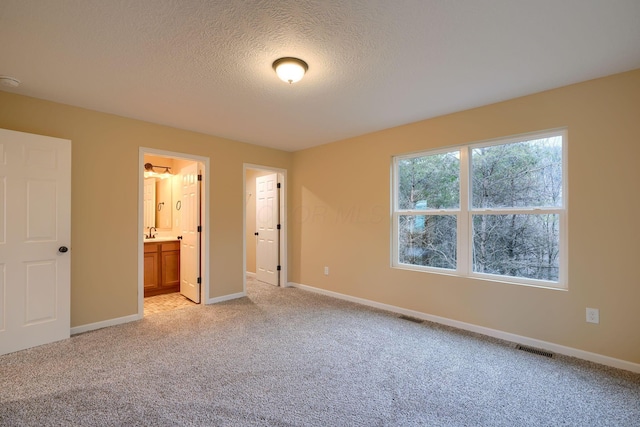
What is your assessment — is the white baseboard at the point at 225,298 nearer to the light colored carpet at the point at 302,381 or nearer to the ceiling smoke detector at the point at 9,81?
the light colored carpet at the point at 302,381

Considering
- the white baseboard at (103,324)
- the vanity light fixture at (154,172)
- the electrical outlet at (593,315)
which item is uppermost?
the vanity light fixture at (154,172)

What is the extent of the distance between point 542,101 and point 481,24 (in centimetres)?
150

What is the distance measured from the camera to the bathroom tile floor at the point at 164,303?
4078mm

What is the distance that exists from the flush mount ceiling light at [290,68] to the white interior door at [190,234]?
257 centimetres

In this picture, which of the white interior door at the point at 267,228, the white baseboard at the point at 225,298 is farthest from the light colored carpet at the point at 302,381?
the white interior door at the point at 267,228

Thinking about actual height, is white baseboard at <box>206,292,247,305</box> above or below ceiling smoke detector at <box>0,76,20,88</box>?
below

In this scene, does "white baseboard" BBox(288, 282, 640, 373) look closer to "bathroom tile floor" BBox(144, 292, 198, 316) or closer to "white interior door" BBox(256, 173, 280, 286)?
"white interior door" BBox(256, 173, 280, 286)

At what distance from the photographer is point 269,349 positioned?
2.82 meters

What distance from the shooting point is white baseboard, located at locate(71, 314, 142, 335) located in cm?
319

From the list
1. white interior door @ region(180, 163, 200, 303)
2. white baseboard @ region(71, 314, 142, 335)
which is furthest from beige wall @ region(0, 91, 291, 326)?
white interior door @ region(180, 163, 200, 303)

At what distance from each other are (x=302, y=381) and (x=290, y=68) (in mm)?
2418

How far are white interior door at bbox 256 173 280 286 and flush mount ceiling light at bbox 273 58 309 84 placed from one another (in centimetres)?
316

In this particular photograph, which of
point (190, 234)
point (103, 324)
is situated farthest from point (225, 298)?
point (103, 324)

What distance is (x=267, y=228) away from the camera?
5.62 metres
